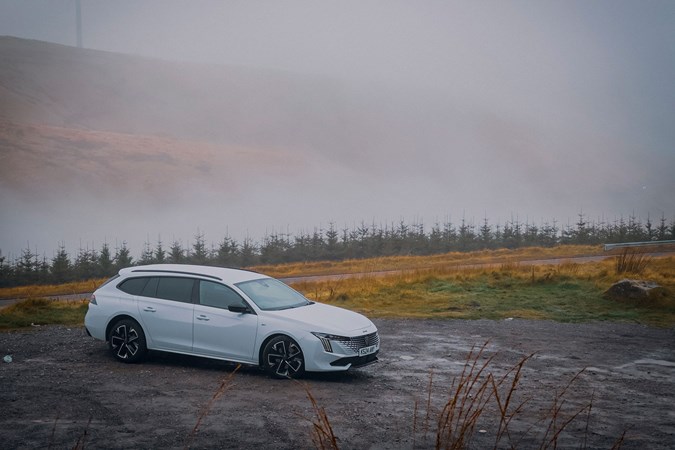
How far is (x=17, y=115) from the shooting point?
12356 centimetres

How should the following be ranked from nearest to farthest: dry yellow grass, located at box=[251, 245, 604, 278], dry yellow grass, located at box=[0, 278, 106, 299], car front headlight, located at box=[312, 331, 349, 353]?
car front headlight, located at box=[312, 331, 349, 353] < dry yellow grass, located at box=[0, 278, 106, 299] < dry yellow grass, located at box=[251, 245, 604, 278]

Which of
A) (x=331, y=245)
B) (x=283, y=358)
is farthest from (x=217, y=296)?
(x=331, y=245)

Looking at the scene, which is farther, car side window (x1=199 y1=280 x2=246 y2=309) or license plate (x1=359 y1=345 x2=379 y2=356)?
car side window (x1=199 y1=280 x2=246 y2=309)

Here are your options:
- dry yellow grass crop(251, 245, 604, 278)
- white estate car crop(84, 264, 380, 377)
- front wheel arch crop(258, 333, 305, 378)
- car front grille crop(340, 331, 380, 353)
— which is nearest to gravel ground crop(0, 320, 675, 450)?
front wheel arch crop(258, 333, 305, 378)

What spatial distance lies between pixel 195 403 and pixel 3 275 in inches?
1527

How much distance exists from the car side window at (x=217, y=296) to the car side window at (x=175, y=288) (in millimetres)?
225

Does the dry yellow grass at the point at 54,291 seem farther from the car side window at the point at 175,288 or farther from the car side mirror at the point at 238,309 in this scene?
the car side mirror at the point at 238,309

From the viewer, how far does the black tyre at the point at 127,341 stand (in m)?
12.5

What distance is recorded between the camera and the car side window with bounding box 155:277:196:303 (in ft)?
40.8

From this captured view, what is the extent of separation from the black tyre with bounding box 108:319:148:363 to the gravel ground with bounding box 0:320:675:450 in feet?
0.85

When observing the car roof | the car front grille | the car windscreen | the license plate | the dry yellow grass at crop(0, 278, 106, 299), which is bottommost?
the dry yellow grass at crop(0, 278, 106, 299)

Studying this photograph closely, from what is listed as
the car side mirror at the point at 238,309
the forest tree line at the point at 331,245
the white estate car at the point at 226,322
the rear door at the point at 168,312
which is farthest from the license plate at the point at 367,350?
the forest tree line at the point at 331,245

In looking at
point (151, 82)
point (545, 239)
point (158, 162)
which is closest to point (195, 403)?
point (545, 239)

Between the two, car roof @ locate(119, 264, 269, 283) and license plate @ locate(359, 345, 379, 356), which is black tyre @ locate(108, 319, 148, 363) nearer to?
car roof @ locate(119, 264, 269, 283)
